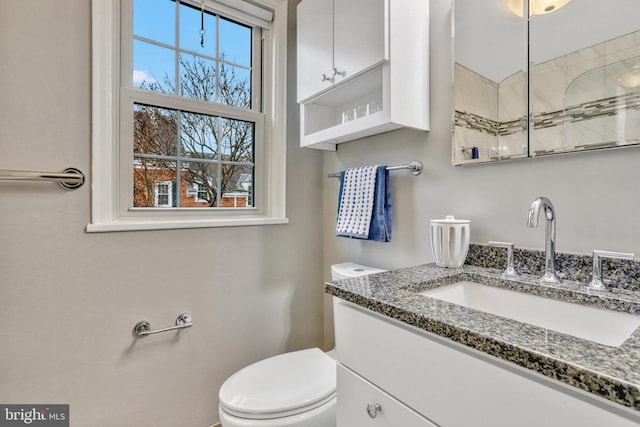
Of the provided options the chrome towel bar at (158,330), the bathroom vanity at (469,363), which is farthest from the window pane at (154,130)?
the bathroom vanity at (469,363)

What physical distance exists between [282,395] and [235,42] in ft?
5.59

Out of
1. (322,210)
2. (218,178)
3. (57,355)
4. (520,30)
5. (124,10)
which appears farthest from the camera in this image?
(322,210)

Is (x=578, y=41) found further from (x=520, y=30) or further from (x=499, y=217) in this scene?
(x=499, y=217)

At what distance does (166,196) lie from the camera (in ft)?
4.69

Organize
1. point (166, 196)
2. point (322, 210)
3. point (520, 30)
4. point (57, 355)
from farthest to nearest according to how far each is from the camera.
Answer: point (322, 210) < point (166, 196) < point (57, 355) < point (520, 30)

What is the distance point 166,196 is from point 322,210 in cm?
85

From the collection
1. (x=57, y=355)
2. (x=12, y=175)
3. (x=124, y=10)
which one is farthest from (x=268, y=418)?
(x=124, y=10)

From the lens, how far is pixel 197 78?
150 cm

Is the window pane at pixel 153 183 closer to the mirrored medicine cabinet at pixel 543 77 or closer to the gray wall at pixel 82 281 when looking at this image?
the gray wall at pixel 82 281

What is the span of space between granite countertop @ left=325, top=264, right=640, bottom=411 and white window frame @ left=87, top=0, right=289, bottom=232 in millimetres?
882

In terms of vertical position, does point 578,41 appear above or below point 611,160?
above

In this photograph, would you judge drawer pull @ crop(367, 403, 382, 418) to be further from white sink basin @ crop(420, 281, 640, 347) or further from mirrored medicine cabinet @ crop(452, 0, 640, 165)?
mirrored medicine cabinet @ crop(452, 0, 640, 165)

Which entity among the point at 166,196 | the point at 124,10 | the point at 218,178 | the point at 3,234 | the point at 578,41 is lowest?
the point at 3,234

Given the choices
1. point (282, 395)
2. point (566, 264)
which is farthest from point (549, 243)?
point (282, 395)
